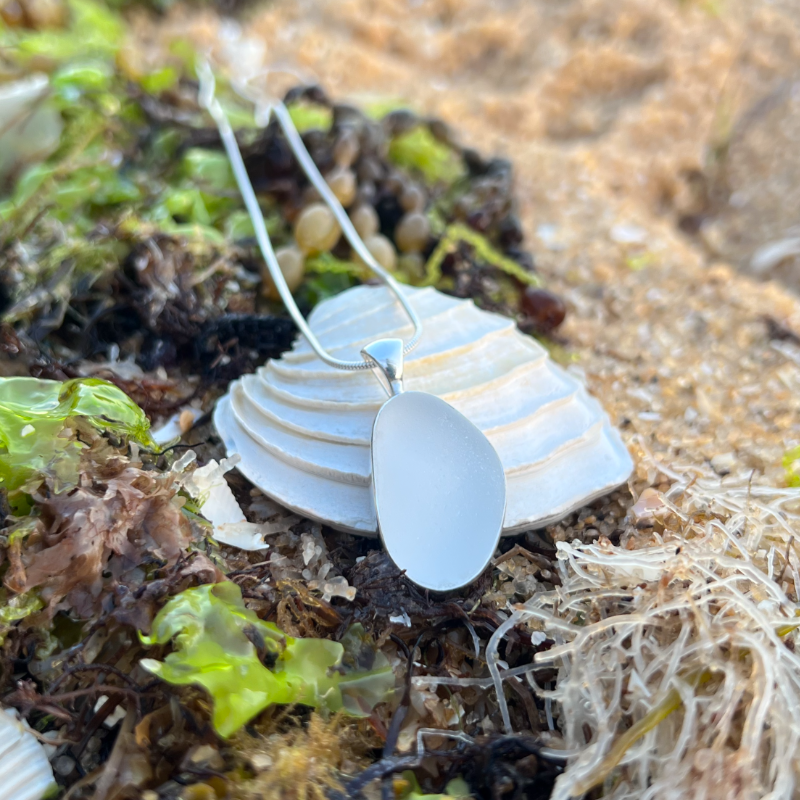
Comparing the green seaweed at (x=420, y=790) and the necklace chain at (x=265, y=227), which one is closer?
the green seaweed at (x=420, y=790)

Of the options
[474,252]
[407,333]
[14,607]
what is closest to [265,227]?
[474,252]

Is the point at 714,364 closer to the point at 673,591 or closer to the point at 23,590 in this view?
the point at 673,591

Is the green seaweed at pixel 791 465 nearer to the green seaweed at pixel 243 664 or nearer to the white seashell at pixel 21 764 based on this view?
the green seaweed at pixel 243 664

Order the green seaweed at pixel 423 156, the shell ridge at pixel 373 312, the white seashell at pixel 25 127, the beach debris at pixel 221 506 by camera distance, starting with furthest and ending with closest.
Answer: the green seaweed at pixel 423 156 → the white seashell at pixel 25 127 → the shell ridge at pixel 373 312 → the beach debris at pixel 221 506

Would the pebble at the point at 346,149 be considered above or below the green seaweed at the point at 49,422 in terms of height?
above

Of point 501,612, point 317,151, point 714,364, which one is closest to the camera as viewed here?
point 501,612

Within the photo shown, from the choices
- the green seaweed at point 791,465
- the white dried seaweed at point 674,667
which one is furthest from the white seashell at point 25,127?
the green seaweed at point 791,465

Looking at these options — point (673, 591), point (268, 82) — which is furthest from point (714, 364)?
point (268, 82)
